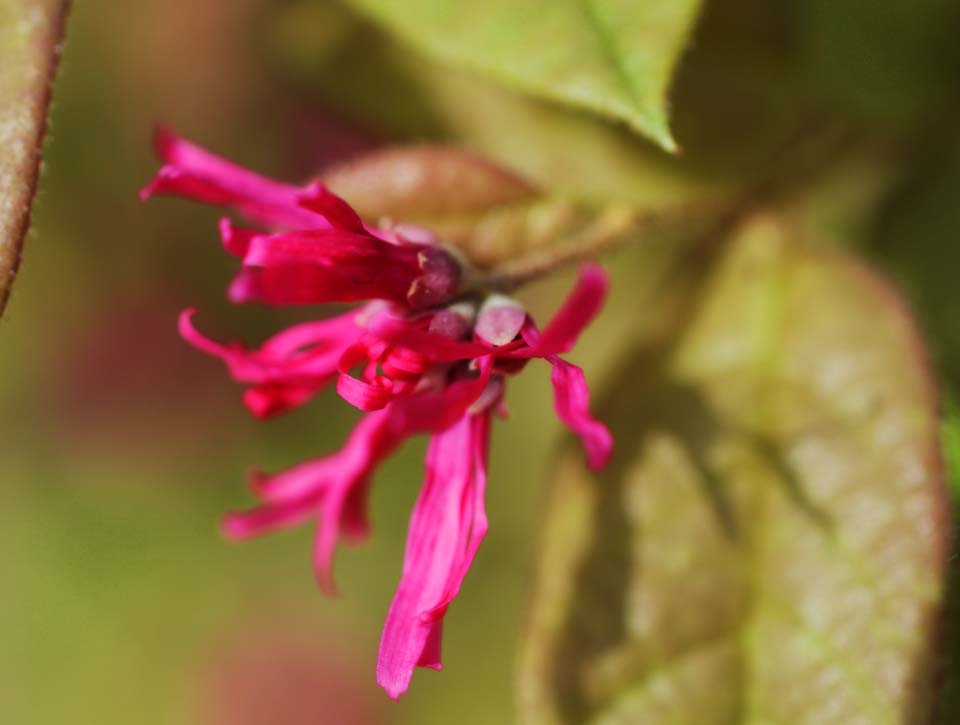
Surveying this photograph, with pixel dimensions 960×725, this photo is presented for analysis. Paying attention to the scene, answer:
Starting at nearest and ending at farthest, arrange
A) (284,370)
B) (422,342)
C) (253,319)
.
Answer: (422,342), (284,370), (253,319)

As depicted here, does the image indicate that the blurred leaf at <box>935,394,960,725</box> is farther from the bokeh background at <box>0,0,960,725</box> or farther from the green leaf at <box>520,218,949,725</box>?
the bokeh background at <box>0,0,960,725</box>

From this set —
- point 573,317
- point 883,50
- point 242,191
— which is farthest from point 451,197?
point 883,50

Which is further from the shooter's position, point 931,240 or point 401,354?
point 931,240

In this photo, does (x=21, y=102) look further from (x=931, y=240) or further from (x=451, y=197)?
(x=931, y=240)

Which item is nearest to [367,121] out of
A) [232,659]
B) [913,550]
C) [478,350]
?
[478,350]

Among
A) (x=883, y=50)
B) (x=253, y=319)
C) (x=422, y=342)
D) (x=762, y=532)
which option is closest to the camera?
(x=422, y=342)

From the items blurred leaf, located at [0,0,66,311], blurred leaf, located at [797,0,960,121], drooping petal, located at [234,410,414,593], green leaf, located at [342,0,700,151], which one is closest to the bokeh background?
blurred leaf, located at [797,0,960,121]

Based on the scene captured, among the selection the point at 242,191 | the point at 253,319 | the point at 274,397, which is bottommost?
the point at 253,319
